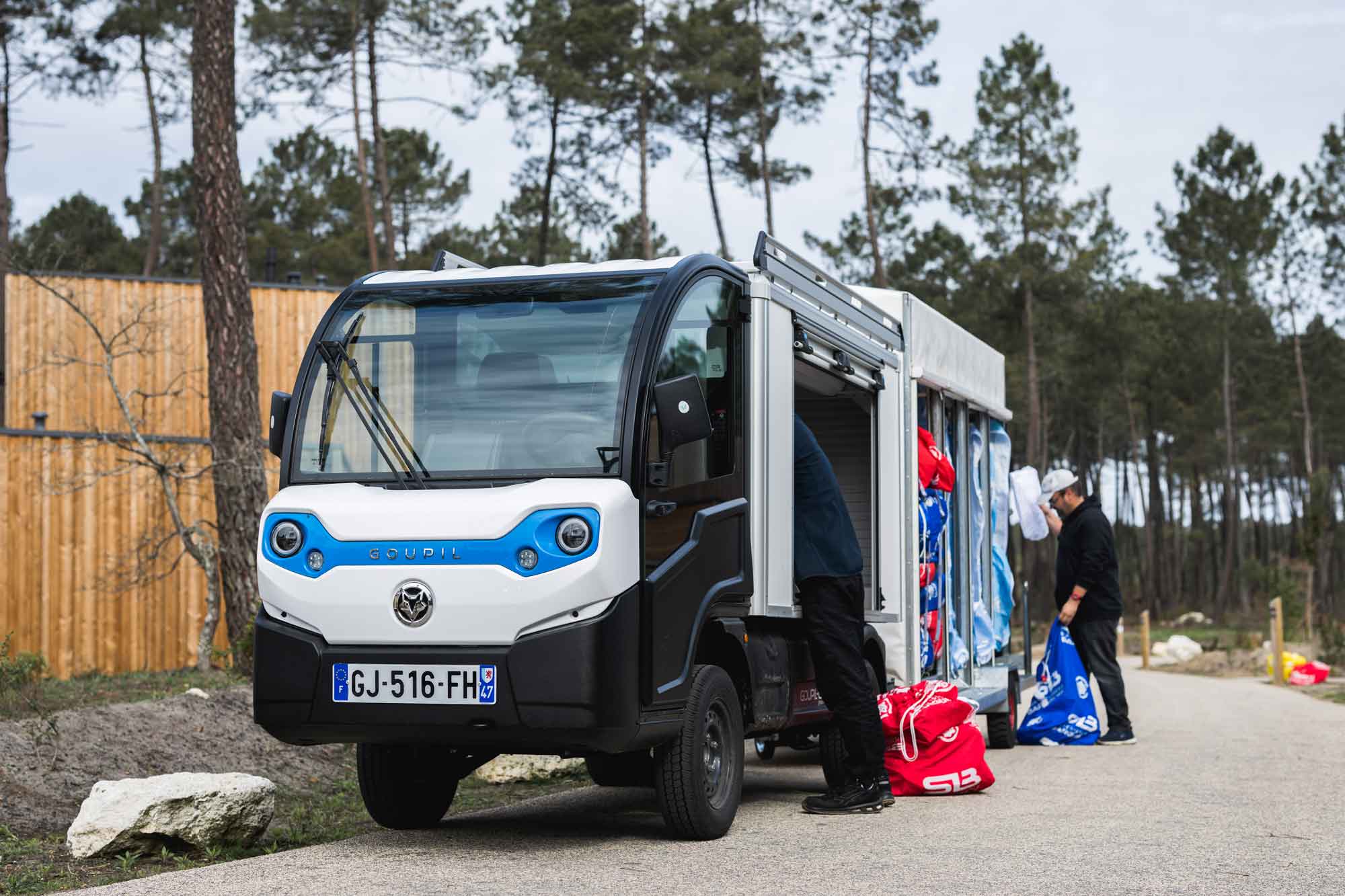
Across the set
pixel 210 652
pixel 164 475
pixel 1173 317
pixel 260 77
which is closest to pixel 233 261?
pixel 164 475

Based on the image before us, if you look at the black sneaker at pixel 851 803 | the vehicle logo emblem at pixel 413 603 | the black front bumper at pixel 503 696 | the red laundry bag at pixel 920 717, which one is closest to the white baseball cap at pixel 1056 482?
the red laundry bag at pixel 920 717

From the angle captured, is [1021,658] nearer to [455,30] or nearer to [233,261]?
[233,261]

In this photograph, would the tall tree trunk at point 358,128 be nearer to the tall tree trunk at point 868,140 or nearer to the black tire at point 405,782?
the tall tree trunk at point 868,140

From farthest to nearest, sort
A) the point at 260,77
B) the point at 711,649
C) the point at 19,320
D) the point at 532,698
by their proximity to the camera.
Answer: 1. the point at 260,77
2. the point at 19,320
3. the point at 711,649
4. the point at 532,698

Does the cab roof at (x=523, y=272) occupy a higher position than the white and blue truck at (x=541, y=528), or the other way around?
the cab roof at (x=523, y=272)

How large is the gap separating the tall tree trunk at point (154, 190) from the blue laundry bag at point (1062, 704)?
26075mm

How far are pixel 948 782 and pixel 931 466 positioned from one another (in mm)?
2329

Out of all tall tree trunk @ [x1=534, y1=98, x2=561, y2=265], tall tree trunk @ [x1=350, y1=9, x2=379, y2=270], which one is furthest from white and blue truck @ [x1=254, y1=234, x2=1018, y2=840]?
tall tree trunk @ [x1=534, y1=98, x2=561, y2=265]

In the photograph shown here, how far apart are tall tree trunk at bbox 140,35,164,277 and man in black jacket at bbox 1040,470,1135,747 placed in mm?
25703

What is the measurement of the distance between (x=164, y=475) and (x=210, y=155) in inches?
125

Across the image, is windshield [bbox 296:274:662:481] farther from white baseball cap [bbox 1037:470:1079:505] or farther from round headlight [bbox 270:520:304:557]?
white baseball cap [bbox 1037:470:1079:505]

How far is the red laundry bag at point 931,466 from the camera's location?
10.0 m

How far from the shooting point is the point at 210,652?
14.2 m

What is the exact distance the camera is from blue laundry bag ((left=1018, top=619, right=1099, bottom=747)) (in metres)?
12.1
